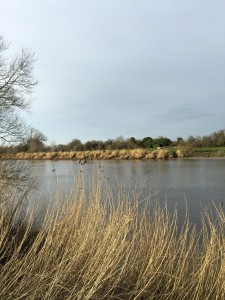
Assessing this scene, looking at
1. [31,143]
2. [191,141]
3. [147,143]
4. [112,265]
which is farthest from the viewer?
[147,143]

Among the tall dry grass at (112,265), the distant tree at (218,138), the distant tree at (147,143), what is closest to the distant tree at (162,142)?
the distant tree at (147,143)

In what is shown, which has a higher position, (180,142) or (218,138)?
(218,138)

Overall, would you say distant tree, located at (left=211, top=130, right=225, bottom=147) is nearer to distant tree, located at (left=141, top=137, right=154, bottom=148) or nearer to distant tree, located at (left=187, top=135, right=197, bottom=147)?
distant tree, located at (left=187, top=135, right=197, bottom=147)

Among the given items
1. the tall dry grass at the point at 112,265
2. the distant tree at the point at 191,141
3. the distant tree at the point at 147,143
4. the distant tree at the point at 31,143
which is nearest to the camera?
the tall dry grass at the point at 112,265

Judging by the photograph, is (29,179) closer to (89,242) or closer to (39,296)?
(89,242)

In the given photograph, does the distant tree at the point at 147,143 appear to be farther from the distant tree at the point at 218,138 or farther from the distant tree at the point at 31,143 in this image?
the distant tree at the point at 31,143

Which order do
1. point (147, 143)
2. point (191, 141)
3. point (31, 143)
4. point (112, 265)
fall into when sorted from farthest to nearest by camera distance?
point (147, 143)
point (191, 141)
point (31, 143)
point (112, 265)

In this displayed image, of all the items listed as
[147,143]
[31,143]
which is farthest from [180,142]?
[31,143]

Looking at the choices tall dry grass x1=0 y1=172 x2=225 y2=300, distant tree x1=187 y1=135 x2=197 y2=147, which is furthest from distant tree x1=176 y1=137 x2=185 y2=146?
tall dry grass x1=0 y1=172 x2=225 y2=300

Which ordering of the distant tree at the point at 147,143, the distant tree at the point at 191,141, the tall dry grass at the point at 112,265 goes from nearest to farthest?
1. the tall dry grass at the point at 112,265
2. the distant tree at the point at 191,141
3. the distant tree at the point at 147,143

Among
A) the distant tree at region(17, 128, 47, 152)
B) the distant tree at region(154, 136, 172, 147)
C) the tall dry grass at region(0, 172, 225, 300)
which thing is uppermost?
the distant tree at region(154, 136, 172, 147)

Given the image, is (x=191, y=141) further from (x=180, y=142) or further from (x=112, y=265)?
(x=112, y=265)

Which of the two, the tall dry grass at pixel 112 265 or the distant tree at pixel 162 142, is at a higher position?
the distant tree at pixel 162 142

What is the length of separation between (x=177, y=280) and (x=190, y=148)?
35.5 m
